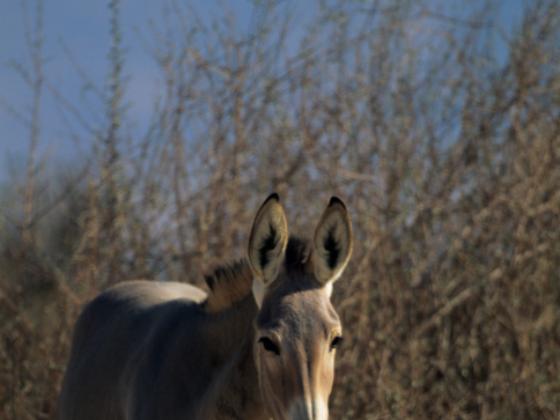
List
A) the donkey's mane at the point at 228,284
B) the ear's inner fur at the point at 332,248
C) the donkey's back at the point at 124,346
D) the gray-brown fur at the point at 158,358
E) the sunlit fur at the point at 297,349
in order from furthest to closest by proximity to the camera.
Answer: the donkey's back at the point at 124,346 → the donkey's mane at the point at 228,284 → the gray-brown fur at the point at 158,358 → the ear's inner fur at the point at 332,248 → the sunlit fur at the point at 297,349

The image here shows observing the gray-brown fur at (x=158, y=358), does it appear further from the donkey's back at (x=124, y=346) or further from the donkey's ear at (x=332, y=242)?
the donkey's ear at (x=332, y=242)

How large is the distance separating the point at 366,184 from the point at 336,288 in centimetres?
75

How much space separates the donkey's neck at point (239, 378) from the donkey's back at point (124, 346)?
0.23m

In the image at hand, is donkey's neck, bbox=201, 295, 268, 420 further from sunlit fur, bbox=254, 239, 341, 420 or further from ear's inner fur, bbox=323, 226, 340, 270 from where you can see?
ear's inner fur, bbox=323, 226, 340, 270

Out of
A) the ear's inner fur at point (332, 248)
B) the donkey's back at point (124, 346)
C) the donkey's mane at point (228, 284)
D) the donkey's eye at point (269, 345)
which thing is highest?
the ear's inner fur at point (332, 248)

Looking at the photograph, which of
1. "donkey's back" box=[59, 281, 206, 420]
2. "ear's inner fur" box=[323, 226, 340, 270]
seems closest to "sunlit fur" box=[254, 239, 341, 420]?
"ear's inner fur" box=[323, 226, 340, 270]

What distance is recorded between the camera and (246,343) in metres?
3.98

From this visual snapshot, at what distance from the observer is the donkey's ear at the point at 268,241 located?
3773mm

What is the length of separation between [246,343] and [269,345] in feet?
1.29

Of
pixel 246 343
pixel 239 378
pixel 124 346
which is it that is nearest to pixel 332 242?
pixel 246 343

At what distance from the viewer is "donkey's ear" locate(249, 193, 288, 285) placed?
3773 mm

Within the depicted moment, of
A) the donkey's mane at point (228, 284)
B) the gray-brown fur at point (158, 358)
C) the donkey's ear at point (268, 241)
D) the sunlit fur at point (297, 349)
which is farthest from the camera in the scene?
the donkey's mane at point (228, 284)

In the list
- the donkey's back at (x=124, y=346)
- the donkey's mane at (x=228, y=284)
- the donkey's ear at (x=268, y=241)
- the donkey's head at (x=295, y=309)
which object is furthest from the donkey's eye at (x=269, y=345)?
the donkey's back at (x=124, y=346)

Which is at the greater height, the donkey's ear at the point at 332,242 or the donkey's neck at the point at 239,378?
the donkey's ear at the point at 332,242
